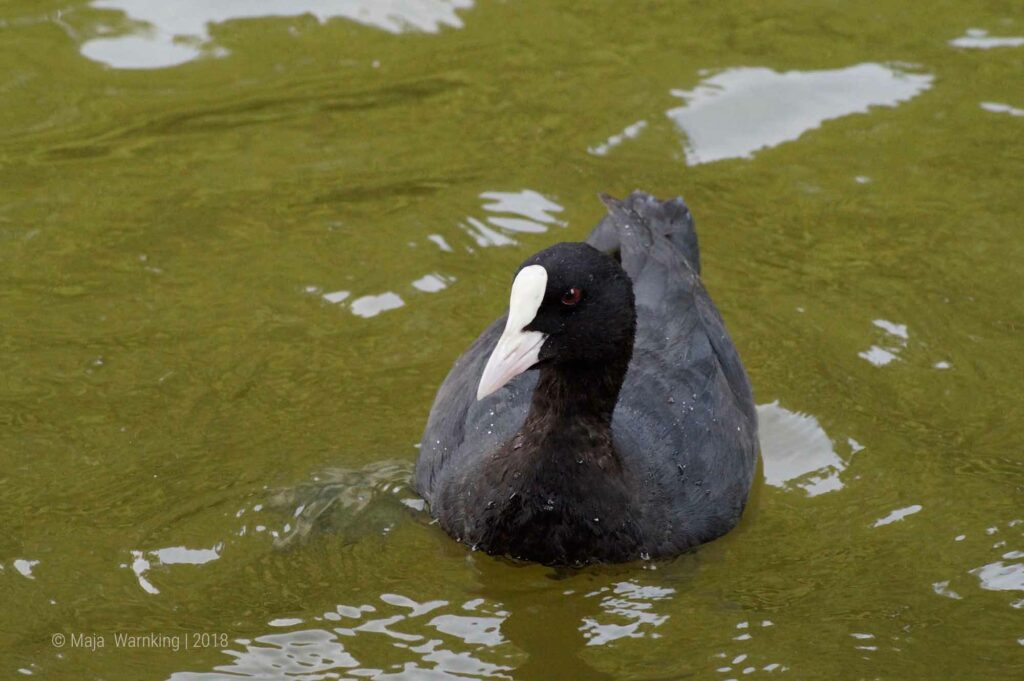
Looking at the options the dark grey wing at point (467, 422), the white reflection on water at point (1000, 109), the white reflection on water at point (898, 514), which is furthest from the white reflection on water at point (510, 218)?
the white reflection on water at point (1000, 109)

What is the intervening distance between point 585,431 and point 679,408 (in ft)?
1.73

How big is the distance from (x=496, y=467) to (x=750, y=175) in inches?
126

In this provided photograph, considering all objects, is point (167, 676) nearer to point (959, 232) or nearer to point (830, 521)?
point (830, 521)

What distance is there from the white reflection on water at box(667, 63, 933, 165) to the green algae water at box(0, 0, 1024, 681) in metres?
0.03

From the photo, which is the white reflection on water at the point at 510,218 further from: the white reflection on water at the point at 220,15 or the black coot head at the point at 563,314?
the black coot head at the point at 563,314

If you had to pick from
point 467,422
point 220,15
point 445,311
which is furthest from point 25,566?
point 220,15

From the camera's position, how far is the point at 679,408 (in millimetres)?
6387

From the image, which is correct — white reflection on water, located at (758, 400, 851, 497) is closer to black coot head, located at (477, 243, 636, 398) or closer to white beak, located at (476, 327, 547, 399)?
black coot head, located at (477, 243, 636, 398)

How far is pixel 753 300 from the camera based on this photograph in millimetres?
7598

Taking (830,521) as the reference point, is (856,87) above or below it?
above

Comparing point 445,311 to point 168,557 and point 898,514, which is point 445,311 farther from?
point 898,514

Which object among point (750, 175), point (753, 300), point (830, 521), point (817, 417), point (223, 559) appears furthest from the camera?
point (750, 175)

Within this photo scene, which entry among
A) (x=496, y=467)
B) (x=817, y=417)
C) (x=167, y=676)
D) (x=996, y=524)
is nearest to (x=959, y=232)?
(x=817, y=417)

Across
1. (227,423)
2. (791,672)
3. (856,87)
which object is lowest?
(791,672)
